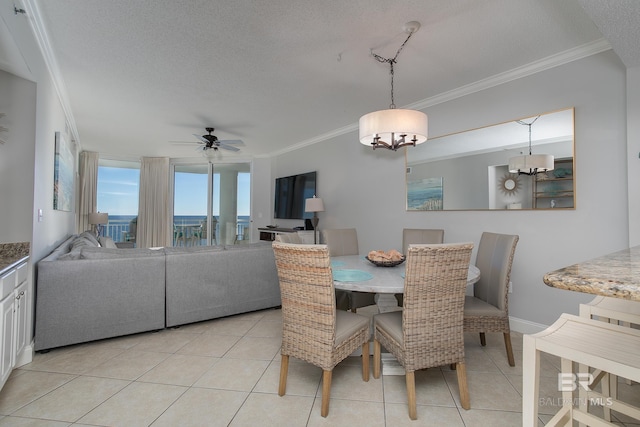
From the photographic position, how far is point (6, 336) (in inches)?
64.6

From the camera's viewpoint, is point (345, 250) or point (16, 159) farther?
point (345, 250)

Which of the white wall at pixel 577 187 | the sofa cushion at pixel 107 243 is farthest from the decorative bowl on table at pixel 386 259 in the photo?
the sofa cushion at pixel 107 243

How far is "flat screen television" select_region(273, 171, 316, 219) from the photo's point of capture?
520 centimetres

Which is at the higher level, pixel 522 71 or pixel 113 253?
pixel 522 71

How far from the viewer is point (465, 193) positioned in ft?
10.2

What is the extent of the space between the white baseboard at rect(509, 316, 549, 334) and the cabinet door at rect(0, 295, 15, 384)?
3.69 meters

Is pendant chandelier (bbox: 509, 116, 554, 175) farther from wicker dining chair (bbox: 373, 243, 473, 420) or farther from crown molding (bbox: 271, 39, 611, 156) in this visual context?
wicker dining chair (bbox: 373, 243, 473, 420)

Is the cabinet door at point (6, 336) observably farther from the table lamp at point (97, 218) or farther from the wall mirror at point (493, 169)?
the table lamp at point (97, 218)

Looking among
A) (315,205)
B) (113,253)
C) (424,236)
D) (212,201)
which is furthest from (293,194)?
(113,253)

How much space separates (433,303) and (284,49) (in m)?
2.19

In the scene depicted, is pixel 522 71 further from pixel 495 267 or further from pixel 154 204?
pixel 154 204

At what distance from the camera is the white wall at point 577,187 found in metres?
2.23

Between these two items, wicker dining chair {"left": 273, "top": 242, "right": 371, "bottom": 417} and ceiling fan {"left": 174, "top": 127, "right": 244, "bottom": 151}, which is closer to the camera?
wicker dining chair {"left": 273, "top": 242, "right": 371, "bottom": 417}

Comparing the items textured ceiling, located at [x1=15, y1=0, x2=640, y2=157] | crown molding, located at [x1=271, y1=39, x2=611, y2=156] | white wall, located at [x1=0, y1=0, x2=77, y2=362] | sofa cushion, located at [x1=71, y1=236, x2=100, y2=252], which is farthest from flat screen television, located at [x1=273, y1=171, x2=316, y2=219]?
white wall, located at [x1=0, y1=0, x2=77, y2=362]
